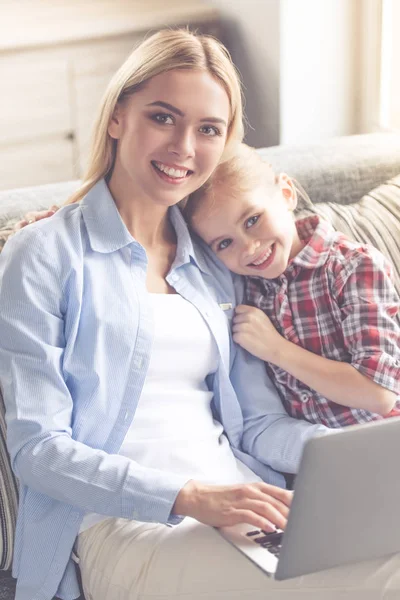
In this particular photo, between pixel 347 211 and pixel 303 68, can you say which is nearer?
pixel 347 211

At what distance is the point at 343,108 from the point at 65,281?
1.63 m

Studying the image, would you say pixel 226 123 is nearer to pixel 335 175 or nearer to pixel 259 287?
pixel 259 287

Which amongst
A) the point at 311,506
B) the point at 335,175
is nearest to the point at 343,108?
the point at 335,175

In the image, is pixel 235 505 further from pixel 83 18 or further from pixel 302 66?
pixel 83 18

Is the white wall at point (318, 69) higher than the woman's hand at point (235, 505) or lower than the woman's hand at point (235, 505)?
higher

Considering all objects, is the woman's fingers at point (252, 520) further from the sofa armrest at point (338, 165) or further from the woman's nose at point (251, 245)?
the sofa armrest at point (338, 165)

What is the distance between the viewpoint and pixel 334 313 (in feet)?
5.72

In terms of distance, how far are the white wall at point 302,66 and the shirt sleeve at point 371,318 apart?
1.28 metres

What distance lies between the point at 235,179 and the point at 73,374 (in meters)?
0.44

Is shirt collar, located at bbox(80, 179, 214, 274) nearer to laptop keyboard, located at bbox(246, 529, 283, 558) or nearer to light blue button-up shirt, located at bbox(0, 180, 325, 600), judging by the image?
light blue button-up shirt, located at bbox(0, 180, 325, 600)

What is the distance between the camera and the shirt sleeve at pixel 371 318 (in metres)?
1.67

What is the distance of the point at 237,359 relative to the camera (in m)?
1.80

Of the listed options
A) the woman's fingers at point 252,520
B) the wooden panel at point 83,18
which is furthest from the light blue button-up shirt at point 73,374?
the wooden panel at point 83,18

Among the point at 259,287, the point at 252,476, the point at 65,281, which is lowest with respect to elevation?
the point at 252,476
